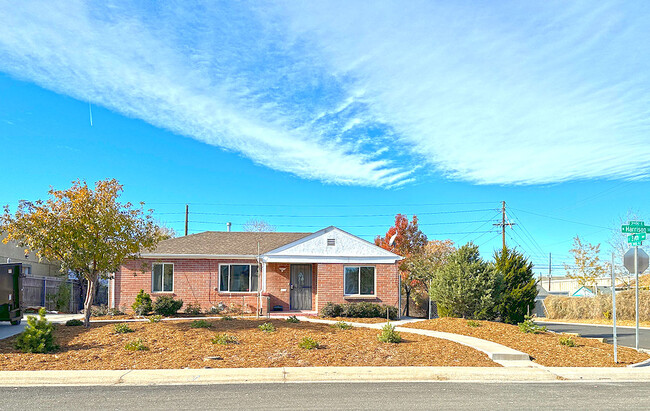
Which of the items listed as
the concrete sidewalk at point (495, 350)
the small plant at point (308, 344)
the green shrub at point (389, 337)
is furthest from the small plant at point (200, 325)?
the concrete sidewalk at point (495, 350)

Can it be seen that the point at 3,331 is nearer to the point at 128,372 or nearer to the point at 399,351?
the point at 128,372

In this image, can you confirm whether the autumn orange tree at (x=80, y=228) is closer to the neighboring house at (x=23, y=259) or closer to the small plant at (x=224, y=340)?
the small plant at (x=224, y=340)

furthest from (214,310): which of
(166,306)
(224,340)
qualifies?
(224,340)

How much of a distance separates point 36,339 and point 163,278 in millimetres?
11426

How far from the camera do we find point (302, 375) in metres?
9.96

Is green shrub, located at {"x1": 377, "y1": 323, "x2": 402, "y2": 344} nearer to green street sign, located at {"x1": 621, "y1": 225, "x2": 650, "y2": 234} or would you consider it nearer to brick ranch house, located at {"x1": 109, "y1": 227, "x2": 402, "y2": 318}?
green street sign, located at {"x1": 621, "y1": 225, "x2": 650, "y2": 234}

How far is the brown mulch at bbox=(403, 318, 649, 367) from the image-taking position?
11.8 m

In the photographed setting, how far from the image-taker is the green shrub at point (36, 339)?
11.8 meters

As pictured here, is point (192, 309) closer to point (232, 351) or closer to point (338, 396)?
point (232, 351)

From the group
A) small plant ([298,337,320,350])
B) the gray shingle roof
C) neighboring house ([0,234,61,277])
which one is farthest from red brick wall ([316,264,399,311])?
neighboring house ([0,234,61,277])

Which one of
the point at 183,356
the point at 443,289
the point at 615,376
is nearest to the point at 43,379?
the point at 183,356

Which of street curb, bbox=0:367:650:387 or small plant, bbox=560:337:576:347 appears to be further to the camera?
small plant, bbox=560:337:576:347

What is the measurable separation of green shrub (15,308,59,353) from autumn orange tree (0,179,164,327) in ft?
10.7

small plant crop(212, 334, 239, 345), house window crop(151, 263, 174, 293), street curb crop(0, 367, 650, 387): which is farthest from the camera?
house window crop(151, 263, 174, 293)
